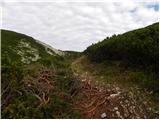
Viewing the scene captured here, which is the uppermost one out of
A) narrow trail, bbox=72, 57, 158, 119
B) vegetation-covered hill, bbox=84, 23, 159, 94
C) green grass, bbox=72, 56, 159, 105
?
vegetation-covered hill, bbox=84, 23, 159, 94

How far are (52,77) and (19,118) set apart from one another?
304cm

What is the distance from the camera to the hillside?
10.5 m

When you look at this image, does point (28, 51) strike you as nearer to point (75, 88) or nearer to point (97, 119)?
point (75, 88)

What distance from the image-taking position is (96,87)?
42.7 ft

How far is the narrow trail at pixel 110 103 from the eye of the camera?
1101cm

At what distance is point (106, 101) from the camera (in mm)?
11562

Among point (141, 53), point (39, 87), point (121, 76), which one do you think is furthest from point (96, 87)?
point (141, 53)

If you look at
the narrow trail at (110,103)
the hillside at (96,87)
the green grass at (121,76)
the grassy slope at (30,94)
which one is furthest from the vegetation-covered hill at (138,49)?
the grassy slope at (30,94)

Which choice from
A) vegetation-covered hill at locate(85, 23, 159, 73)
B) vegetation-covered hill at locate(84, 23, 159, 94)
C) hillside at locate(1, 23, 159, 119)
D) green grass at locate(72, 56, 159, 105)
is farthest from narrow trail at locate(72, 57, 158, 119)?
vegetation-covered hill at locate(85, 23, 159, 73)

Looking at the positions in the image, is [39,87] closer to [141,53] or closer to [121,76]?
[121,76]

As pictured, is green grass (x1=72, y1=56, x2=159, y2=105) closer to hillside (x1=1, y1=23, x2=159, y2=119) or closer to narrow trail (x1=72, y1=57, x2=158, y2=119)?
hillside (x1=1, y1=23, x2=159, y2=119)

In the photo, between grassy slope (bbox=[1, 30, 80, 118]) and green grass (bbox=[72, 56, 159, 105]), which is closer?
grassy slope (bbox=[1, 30, 80, 118])

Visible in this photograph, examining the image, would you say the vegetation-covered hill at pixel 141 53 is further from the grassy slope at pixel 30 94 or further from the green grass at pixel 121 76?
the grassy slope at pixel 30 94

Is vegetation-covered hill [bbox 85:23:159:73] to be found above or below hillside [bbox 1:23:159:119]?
above
